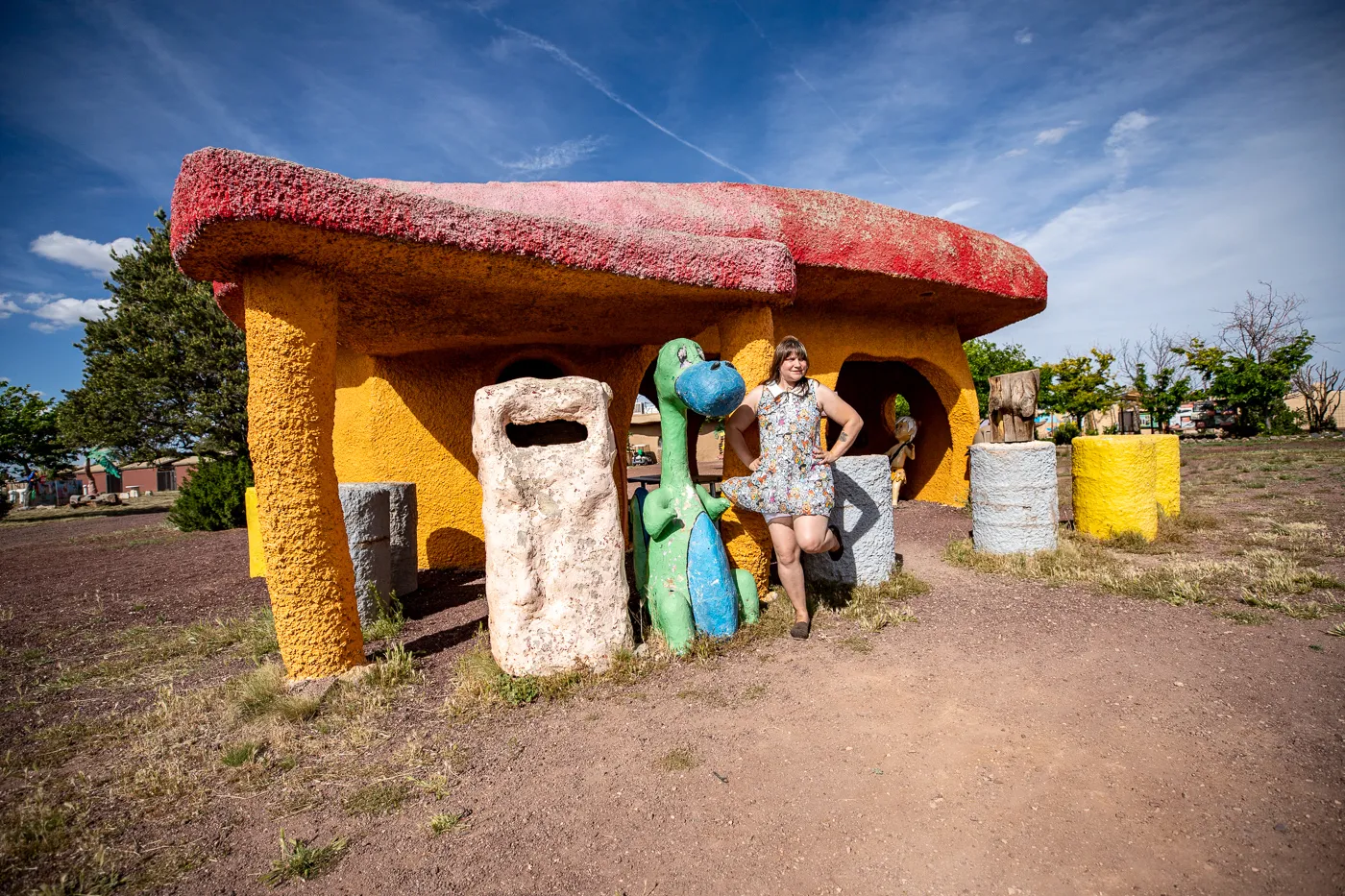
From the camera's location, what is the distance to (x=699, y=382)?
3.27m

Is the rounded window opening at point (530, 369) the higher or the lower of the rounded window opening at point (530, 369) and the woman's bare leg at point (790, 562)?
the higher

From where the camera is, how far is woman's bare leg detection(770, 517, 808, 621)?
11.2 feet

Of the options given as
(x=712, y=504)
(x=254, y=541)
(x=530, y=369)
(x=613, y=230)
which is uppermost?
(x=613, y=230)

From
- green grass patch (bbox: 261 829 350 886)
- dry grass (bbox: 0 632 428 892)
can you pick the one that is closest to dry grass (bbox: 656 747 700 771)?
dry grass (bbox: 0 632 428 892)

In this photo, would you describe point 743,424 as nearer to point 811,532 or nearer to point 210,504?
point 811,532

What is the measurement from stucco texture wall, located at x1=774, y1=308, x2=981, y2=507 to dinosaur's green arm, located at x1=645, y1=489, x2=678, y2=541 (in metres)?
2.57

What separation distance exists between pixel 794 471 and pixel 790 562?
20.8 inches

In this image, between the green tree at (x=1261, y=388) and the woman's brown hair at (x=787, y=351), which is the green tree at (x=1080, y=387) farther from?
the woman's brown hair at (x=787, y=351)

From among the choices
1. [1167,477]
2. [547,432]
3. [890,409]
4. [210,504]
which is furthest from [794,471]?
[210,504]

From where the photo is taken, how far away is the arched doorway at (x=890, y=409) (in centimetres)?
927

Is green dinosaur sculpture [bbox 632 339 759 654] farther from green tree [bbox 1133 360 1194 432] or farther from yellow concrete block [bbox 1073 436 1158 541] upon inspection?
green tree [bbox 1133 360 1194 432]

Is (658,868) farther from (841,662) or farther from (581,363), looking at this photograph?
(581,363)

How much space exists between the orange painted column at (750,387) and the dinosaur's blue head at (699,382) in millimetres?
653

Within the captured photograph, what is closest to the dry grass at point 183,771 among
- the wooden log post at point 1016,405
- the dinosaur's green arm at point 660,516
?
the dinosaur's green arm at point 660,516
